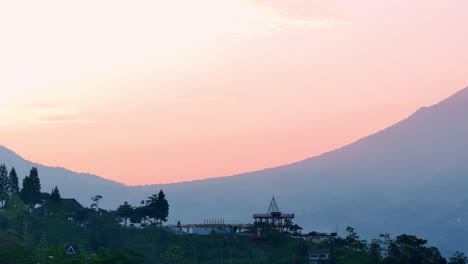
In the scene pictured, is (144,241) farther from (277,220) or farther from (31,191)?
(277,220)

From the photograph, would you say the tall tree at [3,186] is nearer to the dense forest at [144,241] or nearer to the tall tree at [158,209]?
the dense forest at [144,241]

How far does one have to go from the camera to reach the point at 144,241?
87.1 meters

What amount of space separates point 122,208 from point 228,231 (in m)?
10.4

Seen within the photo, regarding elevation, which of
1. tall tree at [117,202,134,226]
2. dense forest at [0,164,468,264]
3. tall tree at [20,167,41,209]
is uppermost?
tall tree at [20,167,41,209]

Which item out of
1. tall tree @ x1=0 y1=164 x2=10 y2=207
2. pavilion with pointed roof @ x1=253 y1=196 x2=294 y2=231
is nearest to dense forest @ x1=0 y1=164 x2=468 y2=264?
tall tree @ x1=0 y1=164 x2=10 y2=207

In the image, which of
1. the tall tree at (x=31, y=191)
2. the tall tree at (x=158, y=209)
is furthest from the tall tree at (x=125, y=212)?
the tall tree at (x=31, y=191)

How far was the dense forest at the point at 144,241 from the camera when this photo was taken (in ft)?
253

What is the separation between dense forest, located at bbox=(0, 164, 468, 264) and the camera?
7719 cm

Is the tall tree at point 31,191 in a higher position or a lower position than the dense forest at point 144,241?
higher

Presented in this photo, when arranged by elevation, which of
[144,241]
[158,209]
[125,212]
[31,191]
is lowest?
[144,241]

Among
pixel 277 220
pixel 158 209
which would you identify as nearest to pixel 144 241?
pixel 158 209

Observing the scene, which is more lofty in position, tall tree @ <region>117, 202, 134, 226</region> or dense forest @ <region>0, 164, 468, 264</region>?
tall tree @ <region>117, 202, 134, 226</region>

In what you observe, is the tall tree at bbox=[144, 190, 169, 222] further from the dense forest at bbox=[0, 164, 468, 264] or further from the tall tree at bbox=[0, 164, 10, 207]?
the tall tree at bbox=[0, 164, 10, 207]

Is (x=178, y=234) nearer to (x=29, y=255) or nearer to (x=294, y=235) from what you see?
(x=294, y=235)
